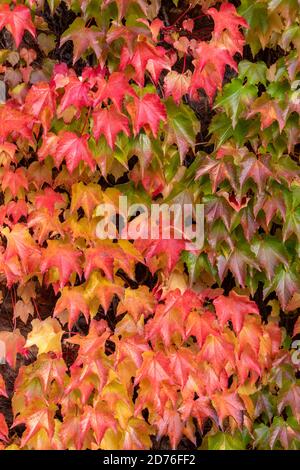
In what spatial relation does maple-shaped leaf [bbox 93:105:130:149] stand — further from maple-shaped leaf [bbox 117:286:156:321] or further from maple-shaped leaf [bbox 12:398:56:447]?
maple-shaped leaf [bbox 12:398:56:447]

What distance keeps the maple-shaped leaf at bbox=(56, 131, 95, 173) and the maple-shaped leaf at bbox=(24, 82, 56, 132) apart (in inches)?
4.2

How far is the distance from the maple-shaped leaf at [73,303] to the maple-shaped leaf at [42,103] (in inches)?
23.4

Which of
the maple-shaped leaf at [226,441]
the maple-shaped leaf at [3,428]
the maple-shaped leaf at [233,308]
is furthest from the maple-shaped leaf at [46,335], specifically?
the maple-shaped leaf at [226,441]

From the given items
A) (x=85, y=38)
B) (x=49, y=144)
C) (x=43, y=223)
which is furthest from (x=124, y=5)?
(x=43, y=223)

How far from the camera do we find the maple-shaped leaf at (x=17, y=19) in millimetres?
1980

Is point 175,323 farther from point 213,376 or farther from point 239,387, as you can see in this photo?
point 239,387

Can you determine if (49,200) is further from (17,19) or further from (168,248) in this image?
(17,19)

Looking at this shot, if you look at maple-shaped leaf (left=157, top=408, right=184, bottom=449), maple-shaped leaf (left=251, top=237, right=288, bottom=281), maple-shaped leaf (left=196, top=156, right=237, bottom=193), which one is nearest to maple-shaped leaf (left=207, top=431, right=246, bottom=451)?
maple-shaped leaf (left=157, top=408, right=184, bottom=449)

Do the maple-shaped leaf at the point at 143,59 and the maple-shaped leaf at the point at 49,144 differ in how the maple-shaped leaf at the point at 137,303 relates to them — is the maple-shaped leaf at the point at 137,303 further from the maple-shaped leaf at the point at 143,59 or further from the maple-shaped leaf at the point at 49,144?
the maple-shaped leaf at the point at 143,59

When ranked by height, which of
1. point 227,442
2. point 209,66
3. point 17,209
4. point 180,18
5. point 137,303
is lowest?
point 227,442

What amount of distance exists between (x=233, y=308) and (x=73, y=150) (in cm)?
81

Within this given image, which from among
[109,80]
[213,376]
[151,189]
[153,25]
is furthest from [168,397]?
[153,25]

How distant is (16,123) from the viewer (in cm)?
209

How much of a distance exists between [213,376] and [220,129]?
3.00 ft
